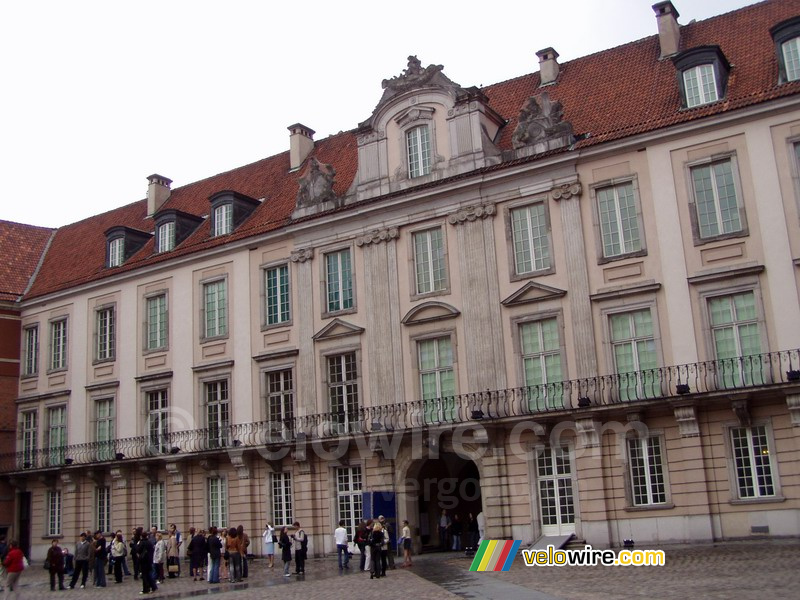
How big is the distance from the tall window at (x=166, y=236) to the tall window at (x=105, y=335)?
123 inches

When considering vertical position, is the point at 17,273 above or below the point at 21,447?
above

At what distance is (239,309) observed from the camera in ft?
107

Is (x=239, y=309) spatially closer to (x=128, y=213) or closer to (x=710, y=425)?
(x=128, y=213)

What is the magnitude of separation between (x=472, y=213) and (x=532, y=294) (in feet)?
10.6

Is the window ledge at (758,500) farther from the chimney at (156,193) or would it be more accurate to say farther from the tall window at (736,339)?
the chimney at (156,193)

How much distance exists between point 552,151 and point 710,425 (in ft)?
28.7

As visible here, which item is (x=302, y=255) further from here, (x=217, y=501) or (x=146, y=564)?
(x=146, y=564)

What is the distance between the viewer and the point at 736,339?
23.7m

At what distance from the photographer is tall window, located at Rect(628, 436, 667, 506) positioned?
24.1 meters

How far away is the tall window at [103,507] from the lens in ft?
115

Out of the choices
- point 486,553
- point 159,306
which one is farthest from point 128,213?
point 486,553

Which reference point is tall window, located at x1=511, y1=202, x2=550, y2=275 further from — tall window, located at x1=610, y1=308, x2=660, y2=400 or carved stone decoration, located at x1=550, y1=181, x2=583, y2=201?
tall window, located at x1=610, y1=308, x2=660, y2=400

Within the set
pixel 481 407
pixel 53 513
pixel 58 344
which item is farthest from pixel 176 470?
pixel 481 407

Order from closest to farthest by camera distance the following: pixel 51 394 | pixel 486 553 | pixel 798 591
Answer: pixel 798 591 < pixel 486 553 < pixel 51 394
